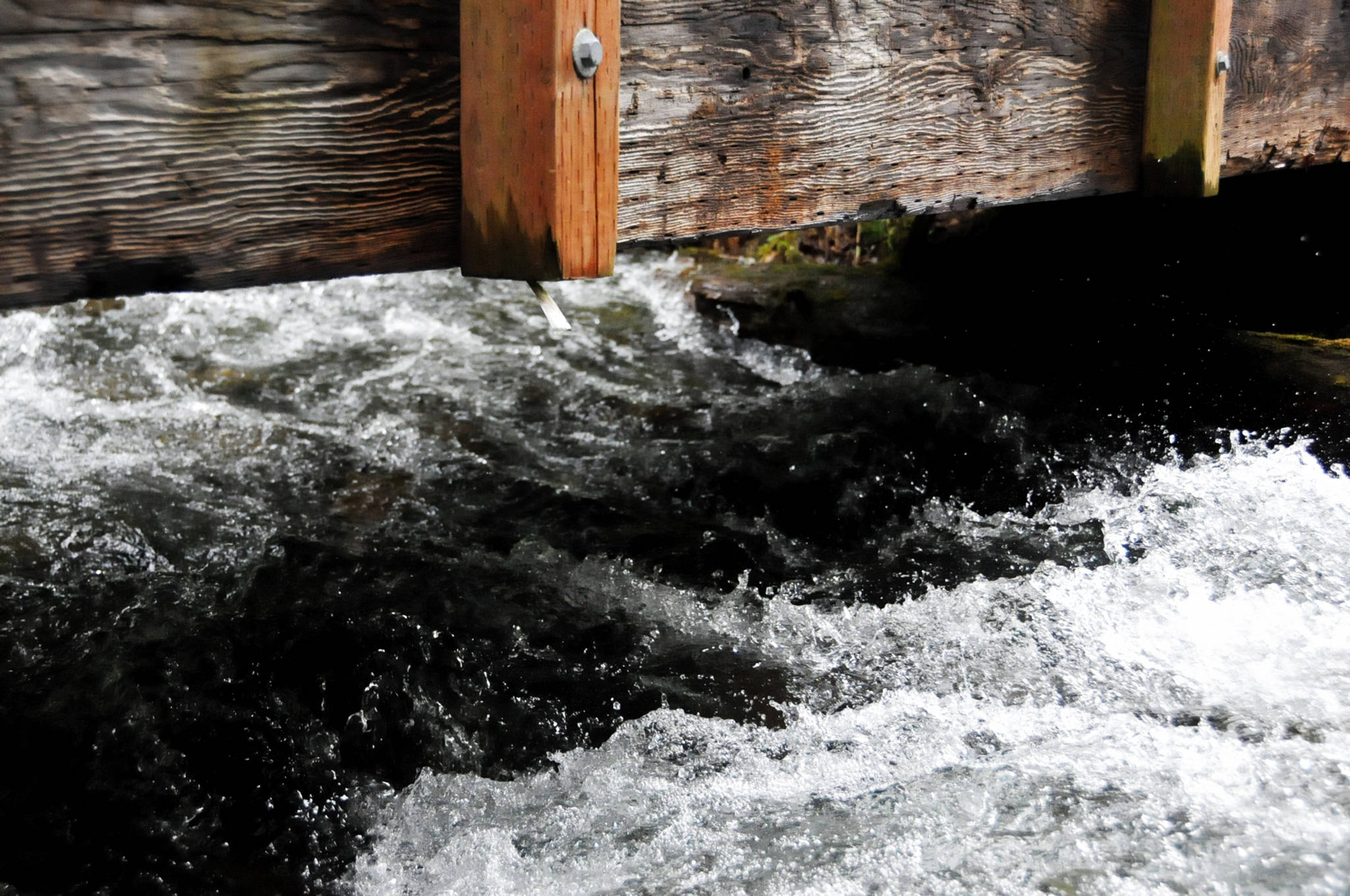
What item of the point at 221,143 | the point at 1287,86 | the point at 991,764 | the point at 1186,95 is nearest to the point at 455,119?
the point at 221,143

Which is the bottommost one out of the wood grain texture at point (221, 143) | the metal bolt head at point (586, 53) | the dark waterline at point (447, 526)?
the dark waterline at point (447, 526)

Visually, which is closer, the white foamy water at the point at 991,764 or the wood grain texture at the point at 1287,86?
the white foamy water at the point at 991,764

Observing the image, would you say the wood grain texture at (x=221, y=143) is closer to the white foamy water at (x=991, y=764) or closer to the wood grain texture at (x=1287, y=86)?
the white foamy water at (x=991, y=764)

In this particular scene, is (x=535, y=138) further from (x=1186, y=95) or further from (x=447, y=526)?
(x=1186, y=95)

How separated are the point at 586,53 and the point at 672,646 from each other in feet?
5.04

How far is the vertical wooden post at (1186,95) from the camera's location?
3.36 m

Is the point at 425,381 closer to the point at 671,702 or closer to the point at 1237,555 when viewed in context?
the point at 671,702

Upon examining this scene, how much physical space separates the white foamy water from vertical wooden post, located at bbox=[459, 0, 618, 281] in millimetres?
1107

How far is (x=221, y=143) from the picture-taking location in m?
1.85

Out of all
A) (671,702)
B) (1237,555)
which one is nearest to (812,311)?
(1237,555)

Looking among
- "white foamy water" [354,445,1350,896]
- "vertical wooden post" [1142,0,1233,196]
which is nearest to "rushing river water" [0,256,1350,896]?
"white foamy water" [354,445,1350,896]

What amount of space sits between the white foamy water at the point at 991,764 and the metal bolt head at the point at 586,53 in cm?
143

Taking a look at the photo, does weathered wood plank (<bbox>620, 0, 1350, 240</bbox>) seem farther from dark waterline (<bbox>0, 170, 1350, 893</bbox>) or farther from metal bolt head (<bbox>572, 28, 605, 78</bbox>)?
dark waterline (<bbox>0, 170, 1350, 893</bbox>)

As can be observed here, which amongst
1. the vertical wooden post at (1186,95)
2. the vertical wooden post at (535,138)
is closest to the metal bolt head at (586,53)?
the vertical wooden post at (535,138)
